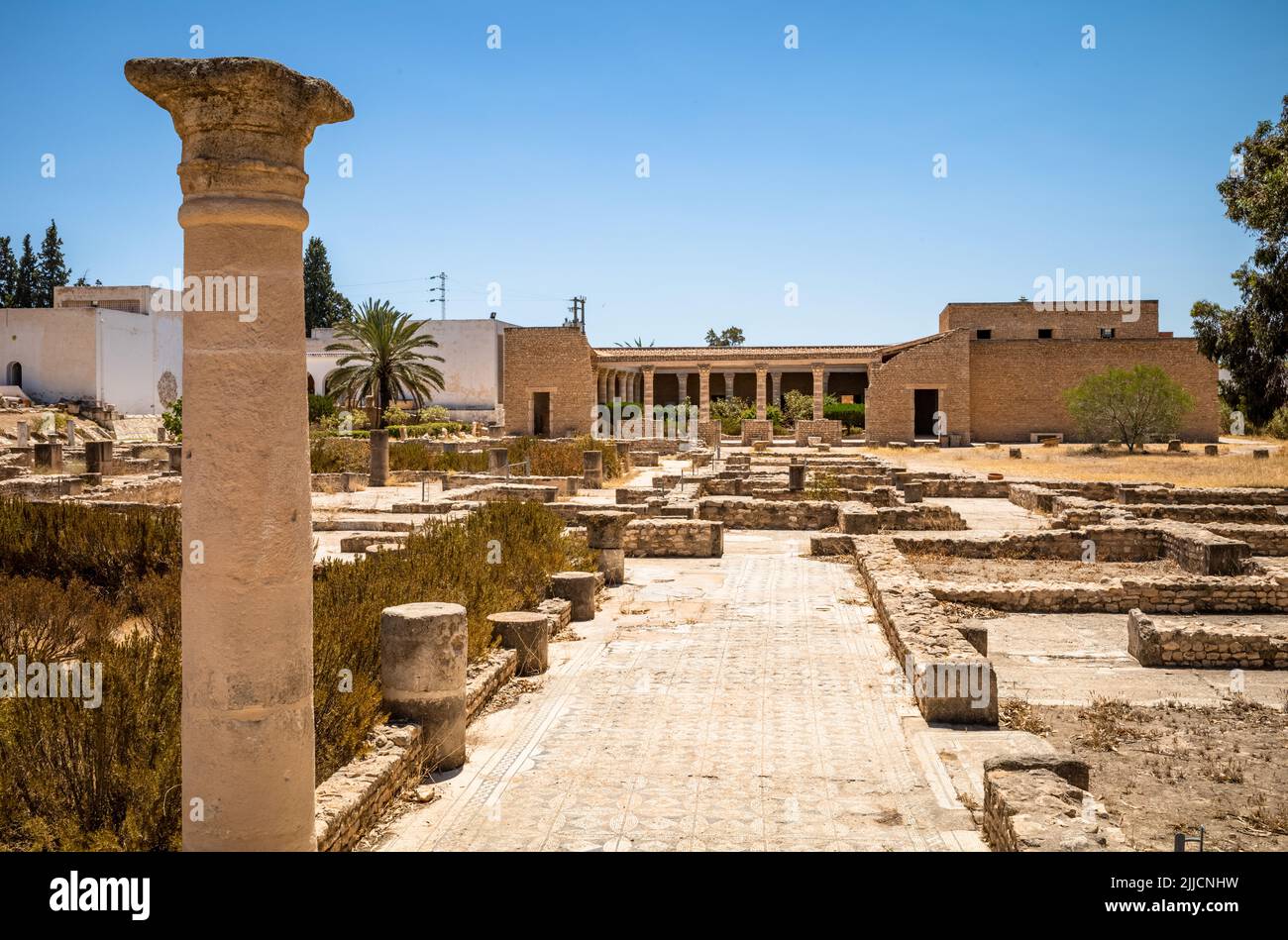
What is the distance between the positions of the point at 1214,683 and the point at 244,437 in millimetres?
7788

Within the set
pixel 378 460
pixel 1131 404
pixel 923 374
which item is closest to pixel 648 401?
pixel 923 374

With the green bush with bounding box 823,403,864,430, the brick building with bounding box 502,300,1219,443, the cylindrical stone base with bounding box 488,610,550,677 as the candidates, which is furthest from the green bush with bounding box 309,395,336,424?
the cylindrical stone base with bounding box 488,610,550,677

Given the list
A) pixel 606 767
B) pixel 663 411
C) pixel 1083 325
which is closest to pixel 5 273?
pixel 663 411

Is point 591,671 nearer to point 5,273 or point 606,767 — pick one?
point 606,767

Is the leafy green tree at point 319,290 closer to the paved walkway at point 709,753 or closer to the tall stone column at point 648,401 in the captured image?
the tall stone column at point 648,401

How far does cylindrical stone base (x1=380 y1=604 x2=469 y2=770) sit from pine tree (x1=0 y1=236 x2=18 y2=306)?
6557 centimetres

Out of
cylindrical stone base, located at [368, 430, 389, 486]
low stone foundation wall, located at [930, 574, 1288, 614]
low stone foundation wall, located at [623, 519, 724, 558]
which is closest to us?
low stone foundation wall, located at [930, 574, 1288, 614]

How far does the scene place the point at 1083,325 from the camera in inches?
2083

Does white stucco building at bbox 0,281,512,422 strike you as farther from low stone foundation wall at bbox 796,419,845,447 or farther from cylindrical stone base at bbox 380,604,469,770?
cylindrical stone base at bbox 380,604,469,770

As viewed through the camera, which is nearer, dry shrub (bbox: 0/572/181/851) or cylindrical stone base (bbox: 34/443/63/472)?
dry shrub (bbox: 0/572/181/851)

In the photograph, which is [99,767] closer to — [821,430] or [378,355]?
[378,355]

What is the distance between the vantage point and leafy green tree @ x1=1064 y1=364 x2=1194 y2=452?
3716 centimetres

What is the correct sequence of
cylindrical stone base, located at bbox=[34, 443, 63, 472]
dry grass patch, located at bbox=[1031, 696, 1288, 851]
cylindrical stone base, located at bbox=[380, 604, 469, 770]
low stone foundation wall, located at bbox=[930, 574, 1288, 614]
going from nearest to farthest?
dry grass patch, located at bbox=[1031, 696, 1288, 851] → cylindrical stone base, located at bbox=[380, 604, 469, 770] → low stone foundation wall, located at bbox=[930, 574, 1288, 614] → cylindrical stone base, located at bbox=[34, 443, 63, 472]

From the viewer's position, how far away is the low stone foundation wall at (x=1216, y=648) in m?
8.57
